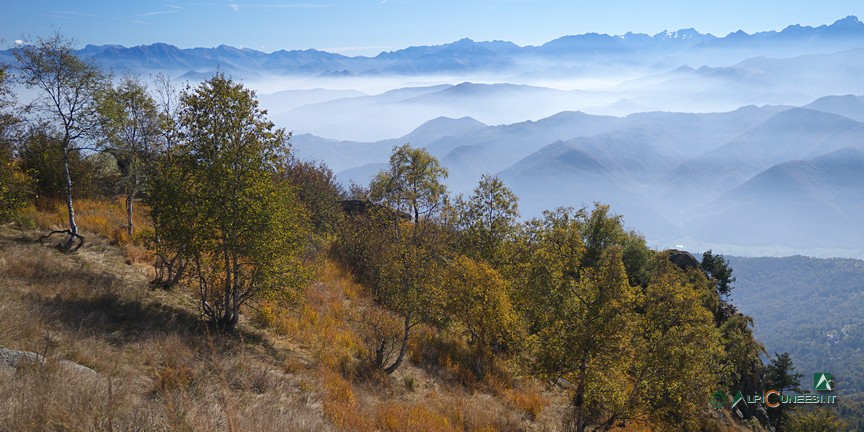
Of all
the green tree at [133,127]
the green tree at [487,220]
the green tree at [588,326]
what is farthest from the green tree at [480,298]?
the green tree at [133,127]

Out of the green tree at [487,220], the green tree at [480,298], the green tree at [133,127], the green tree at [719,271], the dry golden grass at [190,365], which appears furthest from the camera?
the green tree at [719,271]

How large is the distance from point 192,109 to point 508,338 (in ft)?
53.7

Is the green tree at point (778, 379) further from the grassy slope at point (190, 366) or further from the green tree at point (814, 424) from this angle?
the grassy slope at point (190, 366)

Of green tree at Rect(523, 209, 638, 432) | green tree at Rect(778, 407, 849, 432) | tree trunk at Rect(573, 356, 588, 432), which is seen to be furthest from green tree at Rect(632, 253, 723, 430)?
green tree at Rect(778, 407, 849, 432)

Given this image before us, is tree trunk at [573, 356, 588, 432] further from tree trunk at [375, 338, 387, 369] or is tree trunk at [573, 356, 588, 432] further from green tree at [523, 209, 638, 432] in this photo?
tree trunk at [375, 338, 387, 369]

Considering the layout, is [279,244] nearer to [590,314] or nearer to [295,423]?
[295,423]

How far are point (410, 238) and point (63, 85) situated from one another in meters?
15.2

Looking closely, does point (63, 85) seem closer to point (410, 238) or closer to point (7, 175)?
point (7, 175)

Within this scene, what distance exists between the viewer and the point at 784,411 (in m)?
47.6

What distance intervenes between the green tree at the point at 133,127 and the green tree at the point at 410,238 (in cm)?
1093

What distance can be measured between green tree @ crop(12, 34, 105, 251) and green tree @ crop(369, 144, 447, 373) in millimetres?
12157

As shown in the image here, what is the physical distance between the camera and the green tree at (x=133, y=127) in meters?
19.4

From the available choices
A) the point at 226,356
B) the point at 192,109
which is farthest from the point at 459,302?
the point at 192,109

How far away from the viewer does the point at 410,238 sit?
2061cm
